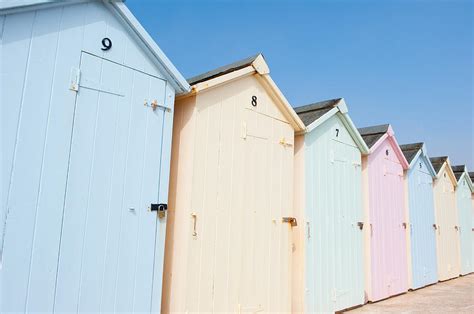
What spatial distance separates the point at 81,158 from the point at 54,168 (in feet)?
0.76

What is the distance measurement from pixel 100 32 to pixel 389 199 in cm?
615

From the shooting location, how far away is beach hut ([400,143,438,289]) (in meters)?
7.68

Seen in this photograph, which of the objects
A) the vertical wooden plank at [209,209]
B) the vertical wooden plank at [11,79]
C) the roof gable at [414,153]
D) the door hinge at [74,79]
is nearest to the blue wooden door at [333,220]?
the vertical wooden plank at [209,209]

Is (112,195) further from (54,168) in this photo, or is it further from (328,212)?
(328,212)

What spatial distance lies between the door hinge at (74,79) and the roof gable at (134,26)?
1.78ft

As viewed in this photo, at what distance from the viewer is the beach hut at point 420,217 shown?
Answer: 7.68 m

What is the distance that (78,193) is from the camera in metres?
2.96

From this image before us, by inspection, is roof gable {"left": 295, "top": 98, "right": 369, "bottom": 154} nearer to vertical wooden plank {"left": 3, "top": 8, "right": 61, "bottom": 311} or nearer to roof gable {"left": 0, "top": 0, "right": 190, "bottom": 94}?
roof gable {"left": 0, "top": 0, "right": 190, "bottom": 94}

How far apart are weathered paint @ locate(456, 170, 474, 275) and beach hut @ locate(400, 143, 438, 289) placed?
2236mm

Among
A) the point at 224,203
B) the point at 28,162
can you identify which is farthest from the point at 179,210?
the point at 28,162

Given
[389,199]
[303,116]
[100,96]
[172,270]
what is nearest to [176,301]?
[172,270]

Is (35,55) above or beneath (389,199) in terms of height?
above

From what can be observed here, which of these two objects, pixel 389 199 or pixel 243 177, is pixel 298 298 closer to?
pixel 243 177

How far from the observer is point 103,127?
3.18 m
